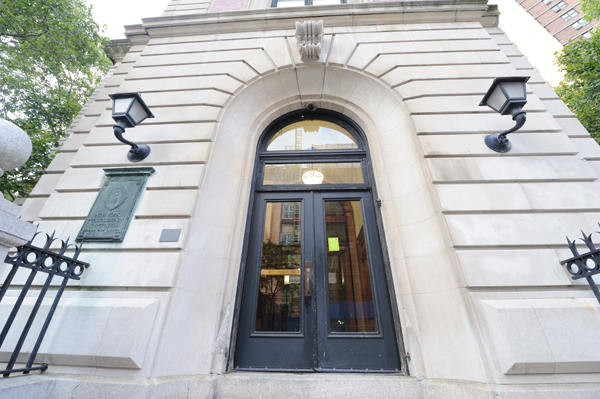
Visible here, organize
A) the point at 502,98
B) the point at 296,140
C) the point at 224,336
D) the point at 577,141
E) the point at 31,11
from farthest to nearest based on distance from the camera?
the point at 31,11, the point at 296,140, the point at 577,141, the point at 502,98, the point at 224,336

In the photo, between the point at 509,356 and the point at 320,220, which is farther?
the point at 320,220

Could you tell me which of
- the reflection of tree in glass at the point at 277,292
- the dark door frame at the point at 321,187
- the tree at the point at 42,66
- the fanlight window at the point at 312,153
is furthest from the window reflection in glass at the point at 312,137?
the tree at the point at 42,66

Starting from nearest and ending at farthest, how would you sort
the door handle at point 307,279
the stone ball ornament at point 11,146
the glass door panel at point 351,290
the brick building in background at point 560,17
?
the stone ball ornament at point 11,146
the glass door panel at point 351,290
the door handle at point 307,279
the brick building in background at point 560,17

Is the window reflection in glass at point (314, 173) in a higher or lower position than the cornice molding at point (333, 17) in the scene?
lower

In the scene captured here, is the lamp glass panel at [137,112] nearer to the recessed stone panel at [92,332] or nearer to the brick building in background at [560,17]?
the recessed stone panel at [92,332]

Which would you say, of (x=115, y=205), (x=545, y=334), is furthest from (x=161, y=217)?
(x=545, y=334)

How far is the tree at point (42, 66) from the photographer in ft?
35.5

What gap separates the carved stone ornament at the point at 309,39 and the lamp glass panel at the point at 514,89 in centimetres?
386

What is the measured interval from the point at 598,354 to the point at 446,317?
1535mm

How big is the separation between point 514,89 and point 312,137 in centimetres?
391

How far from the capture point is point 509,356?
113 inches

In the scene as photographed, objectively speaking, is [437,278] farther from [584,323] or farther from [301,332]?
[301,332]

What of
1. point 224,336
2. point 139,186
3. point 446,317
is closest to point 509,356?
point 446,317

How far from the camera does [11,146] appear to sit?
2436 millimetres
